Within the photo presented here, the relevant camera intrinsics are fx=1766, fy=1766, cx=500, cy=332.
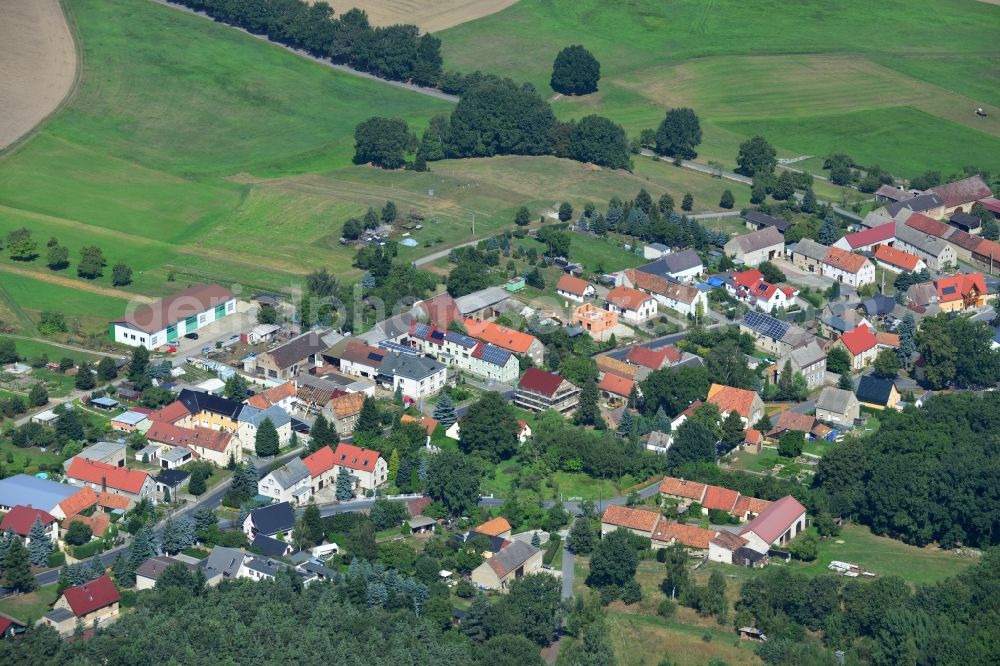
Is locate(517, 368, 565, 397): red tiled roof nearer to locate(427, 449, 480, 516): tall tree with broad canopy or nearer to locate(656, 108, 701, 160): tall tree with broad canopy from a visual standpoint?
locate(427, 449, 480, 516): tall tree with broad canopy

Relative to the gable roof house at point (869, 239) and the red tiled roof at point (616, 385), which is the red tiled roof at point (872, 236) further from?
the red tiled roof at point (616, 385)

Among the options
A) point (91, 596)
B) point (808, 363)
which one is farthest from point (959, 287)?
point (91, 596)

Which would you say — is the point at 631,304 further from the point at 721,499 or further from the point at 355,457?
the point at 355,457

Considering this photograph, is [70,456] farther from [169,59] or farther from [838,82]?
[838,82]

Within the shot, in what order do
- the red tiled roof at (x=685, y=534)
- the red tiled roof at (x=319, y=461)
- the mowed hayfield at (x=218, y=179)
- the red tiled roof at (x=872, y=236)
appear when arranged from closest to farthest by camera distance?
the red tiled roof at (x=685, y=534), the red tiled roof at (x=319, y=461), the mowed hayfield at (x=218, y=179), the red tiled roof at (x=872, y=236)

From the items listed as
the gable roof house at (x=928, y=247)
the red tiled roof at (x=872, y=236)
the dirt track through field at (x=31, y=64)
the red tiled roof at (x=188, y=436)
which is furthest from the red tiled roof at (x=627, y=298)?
the dirt track through field at (x=31, y=64)

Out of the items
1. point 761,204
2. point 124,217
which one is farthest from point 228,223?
point 761,204
